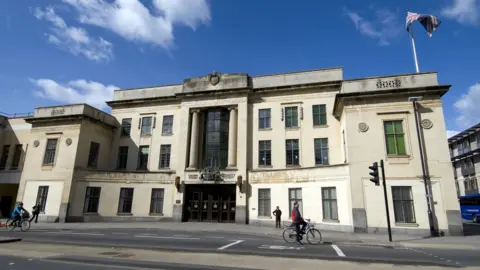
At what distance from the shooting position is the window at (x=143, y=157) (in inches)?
1179

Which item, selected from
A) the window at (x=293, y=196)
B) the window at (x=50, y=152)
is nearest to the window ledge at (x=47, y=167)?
the window at (x=50, y=152)

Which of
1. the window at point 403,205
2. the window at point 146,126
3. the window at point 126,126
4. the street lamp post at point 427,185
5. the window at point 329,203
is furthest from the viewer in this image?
the window at point 126,126

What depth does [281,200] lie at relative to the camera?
79.3 ft

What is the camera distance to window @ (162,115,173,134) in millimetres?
30391

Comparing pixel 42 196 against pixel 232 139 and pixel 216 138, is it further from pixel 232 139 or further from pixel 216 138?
pixel 232 139

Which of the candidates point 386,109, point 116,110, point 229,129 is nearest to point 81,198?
point 116,110

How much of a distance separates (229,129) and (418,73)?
1684cm

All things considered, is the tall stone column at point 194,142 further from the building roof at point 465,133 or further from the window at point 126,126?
the building roof at point 465,133

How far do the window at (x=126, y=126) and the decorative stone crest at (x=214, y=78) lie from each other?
34.7 ft

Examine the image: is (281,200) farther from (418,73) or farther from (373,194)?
(418,73)

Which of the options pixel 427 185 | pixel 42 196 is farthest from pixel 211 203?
pixel 427 185

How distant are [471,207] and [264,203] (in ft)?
93.6

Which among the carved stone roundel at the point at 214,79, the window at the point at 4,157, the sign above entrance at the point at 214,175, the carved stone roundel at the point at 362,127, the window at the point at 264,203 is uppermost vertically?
the carved stone roundel at the point at 214,79

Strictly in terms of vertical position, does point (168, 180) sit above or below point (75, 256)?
above
